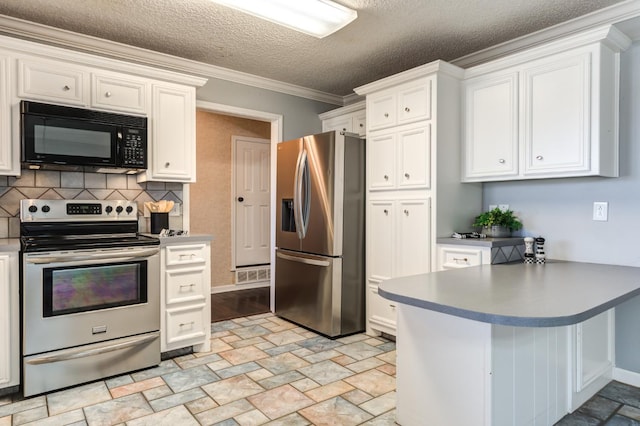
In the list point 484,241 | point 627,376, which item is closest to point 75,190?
point 484,241

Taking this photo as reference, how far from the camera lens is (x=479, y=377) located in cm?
161

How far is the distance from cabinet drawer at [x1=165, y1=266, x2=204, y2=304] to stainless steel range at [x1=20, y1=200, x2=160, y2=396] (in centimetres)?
12

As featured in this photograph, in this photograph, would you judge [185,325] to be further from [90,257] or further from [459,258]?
[459,258]

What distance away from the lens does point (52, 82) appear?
8.88 ft

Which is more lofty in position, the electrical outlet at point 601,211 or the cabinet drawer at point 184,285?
the electrical outlet at point 601,211

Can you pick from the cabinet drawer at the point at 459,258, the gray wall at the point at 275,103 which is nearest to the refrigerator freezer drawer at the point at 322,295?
the cabinet drawer at the point at 459,258

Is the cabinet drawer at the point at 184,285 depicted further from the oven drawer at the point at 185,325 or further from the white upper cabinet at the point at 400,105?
the white upper cabinet at the point at 400,105

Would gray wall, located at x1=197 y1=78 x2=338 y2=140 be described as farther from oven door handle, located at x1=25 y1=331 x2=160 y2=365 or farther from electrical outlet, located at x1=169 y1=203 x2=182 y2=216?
oven door handle, located at x1=25 y1=331 x2=160 y2=365

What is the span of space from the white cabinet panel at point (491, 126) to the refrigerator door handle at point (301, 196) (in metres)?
1.37

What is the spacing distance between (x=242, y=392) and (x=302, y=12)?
7.78 feet

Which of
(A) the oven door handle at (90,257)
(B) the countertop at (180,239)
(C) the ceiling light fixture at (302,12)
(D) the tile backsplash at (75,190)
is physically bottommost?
(A) the oven door handle at (90,257)

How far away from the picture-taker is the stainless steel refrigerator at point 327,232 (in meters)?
3.46

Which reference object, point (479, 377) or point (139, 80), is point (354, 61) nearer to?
point (139, 80)

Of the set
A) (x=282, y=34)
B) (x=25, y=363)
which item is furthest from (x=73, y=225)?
(x=282, y=34)
